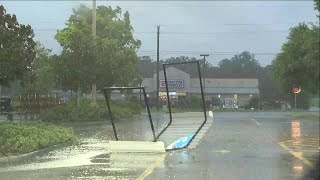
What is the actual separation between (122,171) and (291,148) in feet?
24.5

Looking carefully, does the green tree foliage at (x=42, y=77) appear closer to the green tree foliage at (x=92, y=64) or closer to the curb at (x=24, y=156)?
the green tree foliage at (x=92, y=64)

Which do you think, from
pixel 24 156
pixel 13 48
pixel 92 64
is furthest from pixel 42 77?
pixel 24 156

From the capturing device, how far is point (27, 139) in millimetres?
15711

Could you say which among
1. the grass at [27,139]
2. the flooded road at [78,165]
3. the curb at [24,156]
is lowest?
the flooded road at [78,165]

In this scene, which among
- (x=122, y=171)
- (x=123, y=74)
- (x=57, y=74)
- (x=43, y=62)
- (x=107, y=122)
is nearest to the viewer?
(x=122, y=171)

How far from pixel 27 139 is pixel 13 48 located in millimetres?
→ 3269

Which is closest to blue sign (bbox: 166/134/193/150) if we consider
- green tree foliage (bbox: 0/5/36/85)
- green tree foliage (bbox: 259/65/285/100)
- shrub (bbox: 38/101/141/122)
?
green tree foliage (bbox: 0/5/36/85)

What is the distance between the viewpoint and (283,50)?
35875mm

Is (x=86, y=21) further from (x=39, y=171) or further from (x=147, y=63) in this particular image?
(x=147, y=63)

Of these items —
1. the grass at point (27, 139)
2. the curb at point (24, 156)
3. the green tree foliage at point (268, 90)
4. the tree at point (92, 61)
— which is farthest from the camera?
the green tree foliage at point (268, 90)

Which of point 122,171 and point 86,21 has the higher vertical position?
point 86,21

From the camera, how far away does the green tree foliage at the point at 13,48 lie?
16.9 meters

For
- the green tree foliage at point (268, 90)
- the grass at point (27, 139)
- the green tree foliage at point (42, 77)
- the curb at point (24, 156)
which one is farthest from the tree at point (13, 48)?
the green tree foliage at point (268, 90)

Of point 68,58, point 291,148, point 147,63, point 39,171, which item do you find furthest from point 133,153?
point 147,63
